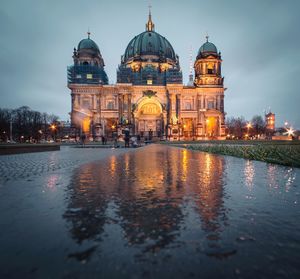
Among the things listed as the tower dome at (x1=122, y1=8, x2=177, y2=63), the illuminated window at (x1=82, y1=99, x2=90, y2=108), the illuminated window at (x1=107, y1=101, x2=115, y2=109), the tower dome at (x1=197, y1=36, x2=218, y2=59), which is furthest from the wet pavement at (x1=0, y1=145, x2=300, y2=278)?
the tower dome at (x1=122, y1=8, x2=177, y2=63)

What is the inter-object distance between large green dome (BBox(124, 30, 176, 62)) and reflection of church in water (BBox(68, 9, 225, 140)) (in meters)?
6.54

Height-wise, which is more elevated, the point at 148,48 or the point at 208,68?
the point at 148,48

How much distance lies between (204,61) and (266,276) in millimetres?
70862

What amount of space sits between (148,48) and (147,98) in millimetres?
18825

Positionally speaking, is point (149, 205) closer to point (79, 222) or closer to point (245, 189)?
point (79, 222)

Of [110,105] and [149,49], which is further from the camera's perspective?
[149,49]

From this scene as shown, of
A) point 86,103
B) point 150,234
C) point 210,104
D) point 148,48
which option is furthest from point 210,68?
point 150,234

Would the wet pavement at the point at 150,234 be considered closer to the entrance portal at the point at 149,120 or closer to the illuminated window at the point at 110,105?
the illuminated window at the point at 110,105

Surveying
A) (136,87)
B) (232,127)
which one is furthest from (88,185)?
(232,127)

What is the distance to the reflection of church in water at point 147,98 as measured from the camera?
62.8 meters

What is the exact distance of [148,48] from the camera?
71.4 meters

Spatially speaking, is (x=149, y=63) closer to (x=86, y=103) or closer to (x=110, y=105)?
(x=110, y=105)

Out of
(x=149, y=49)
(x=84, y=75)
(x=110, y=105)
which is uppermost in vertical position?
(x=149, y=49)

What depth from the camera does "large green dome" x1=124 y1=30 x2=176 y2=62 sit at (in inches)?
2810
